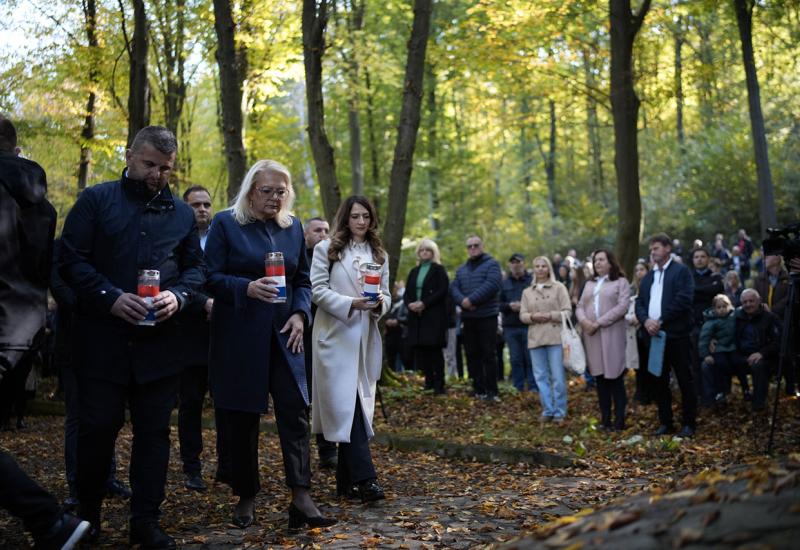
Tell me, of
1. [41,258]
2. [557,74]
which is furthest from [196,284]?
[557,74]

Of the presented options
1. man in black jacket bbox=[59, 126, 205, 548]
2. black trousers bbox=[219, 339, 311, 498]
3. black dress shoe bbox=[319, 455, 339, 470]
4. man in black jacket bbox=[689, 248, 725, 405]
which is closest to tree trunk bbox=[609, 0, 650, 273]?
man in black jacket bbox=[689, 248, 725, 405]

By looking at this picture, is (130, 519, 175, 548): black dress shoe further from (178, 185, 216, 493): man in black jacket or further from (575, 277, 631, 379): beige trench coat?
(575, 277, 631, 379): beige trench coat

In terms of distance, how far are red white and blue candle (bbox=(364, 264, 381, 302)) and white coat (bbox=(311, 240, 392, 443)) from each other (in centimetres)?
29

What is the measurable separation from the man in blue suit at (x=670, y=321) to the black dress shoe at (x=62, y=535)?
7.54 metres

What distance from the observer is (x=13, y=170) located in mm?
4551

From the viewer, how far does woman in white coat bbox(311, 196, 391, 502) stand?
6.59m

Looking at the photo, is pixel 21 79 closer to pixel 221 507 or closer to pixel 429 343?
pixel 429 343

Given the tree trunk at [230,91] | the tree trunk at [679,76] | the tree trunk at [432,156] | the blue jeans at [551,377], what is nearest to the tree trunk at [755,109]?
the tree trunk at [679,76]

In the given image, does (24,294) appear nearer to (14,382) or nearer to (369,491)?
(14,382)

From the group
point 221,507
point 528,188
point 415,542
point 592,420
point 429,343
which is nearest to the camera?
point 415,542

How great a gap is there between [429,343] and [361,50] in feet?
22.8

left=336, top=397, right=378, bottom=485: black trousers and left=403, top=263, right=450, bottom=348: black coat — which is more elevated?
Answer: left=403, top=263, right=450, bottom=348: black coat

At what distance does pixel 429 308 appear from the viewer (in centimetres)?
1417

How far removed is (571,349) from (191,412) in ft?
18.9
